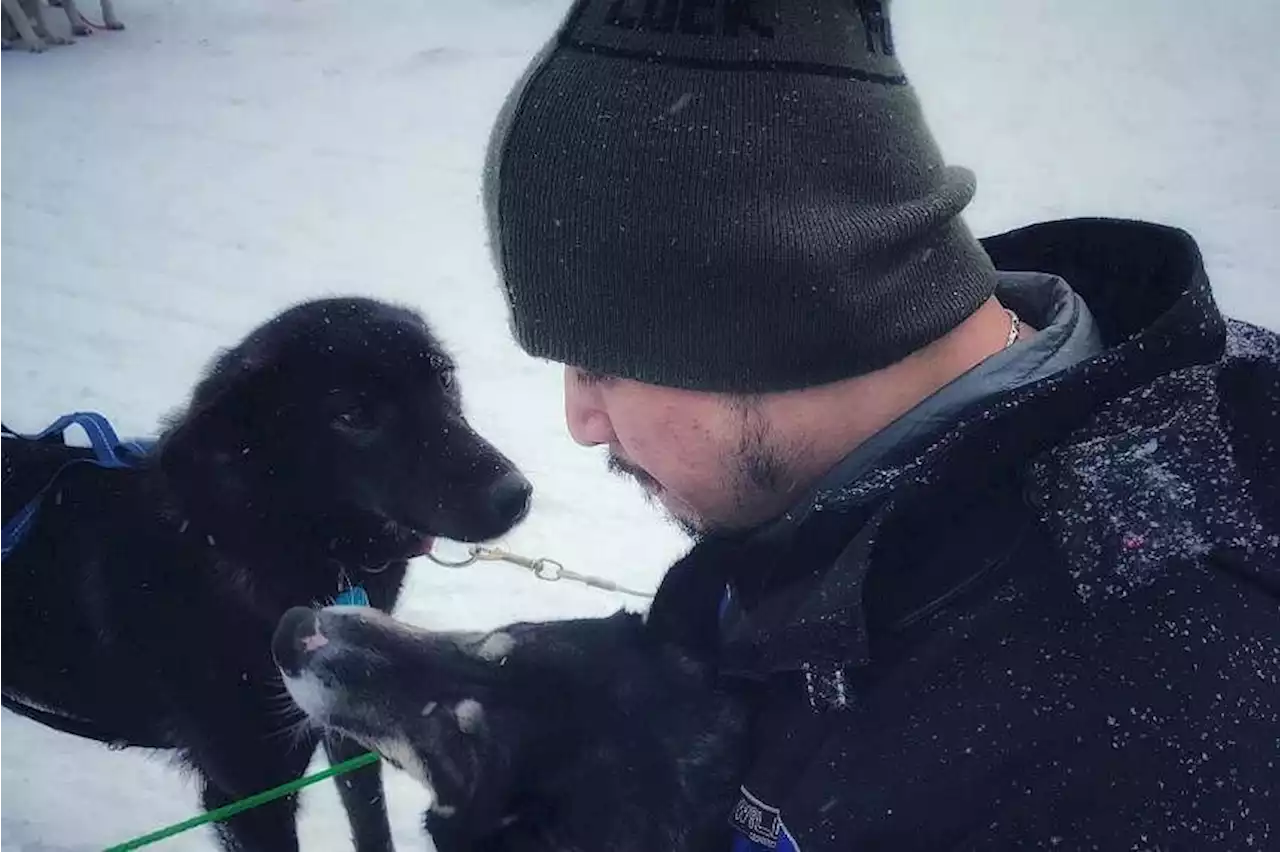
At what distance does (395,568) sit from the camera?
2283mm

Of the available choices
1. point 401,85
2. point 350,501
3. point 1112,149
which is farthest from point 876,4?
point 401,85

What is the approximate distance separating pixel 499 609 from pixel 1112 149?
4175mm

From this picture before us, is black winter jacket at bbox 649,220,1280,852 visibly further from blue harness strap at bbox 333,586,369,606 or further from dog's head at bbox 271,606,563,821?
blue harness strap at bbox 333,586,369,606

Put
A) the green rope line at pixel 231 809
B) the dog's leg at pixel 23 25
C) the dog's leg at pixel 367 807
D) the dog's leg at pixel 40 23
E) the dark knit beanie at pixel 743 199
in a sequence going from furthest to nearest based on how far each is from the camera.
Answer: the dog's leg at pixel 40 23 < the dog's leg at pixel 23 25 < the dog's leg at pixel 367 807 < the green rope line at pixel 231 809 < the dark knit beanie at pixel 743 199

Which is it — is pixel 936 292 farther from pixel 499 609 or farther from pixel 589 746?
pixel 499 609

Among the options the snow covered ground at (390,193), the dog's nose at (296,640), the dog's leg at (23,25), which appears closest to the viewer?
the dog's nose at (296,640)

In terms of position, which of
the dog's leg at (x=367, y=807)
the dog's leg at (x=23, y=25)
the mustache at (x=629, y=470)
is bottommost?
the dog's leg at (x=23, y=25)

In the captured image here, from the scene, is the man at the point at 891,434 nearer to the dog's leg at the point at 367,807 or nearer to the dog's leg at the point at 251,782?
the dog's leg at the point at 251,782

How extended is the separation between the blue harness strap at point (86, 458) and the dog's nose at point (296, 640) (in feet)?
2.20

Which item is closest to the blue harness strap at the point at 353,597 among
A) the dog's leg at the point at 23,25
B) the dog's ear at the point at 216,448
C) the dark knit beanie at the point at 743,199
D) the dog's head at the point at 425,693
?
the dog's ear at the point at 216,448

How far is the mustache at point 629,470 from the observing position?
1.33 meters

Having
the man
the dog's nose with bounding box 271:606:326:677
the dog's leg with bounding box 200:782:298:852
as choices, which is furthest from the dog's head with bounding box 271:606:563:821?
the dog's leg with bounding box 200:782:298:852

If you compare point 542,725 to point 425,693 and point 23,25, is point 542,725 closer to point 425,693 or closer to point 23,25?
point 425,693

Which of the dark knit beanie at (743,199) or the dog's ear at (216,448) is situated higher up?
the dark knit beanie at (743,199)
